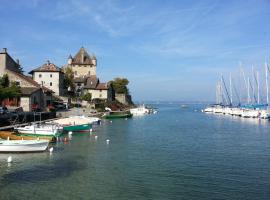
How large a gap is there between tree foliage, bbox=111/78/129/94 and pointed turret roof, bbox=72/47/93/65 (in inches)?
560

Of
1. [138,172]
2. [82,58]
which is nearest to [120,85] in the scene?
[82,58]

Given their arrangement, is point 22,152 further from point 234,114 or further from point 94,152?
point 234,114

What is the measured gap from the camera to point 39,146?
3769 centimetres

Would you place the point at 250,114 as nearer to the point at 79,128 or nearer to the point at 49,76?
the point at 49,76

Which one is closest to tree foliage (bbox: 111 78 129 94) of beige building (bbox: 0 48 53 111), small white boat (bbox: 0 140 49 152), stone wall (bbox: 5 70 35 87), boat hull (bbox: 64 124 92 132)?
beige building (bbox: 0 48 53 111)

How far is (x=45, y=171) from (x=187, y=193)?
11.6 m

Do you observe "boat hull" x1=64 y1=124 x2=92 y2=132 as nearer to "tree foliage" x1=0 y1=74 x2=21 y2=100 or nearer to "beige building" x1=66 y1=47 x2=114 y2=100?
"tree foliage" x1=0 y1=74 x2=21 y2=100

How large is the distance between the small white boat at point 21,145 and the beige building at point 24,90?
98.8 feet

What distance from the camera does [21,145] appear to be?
36719 mm

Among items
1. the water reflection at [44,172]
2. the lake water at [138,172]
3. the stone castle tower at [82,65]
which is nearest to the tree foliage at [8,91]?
the lake water at [138,172]

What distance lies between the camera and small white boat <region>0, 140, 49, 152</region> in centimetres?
3647

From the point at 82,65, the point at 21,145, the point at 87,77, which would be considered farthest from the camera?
the point at 82,65

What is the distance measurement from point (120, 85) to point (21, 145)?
363ft

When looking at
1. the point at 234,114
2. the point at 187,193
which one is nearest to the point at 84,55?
the point at 234,114
